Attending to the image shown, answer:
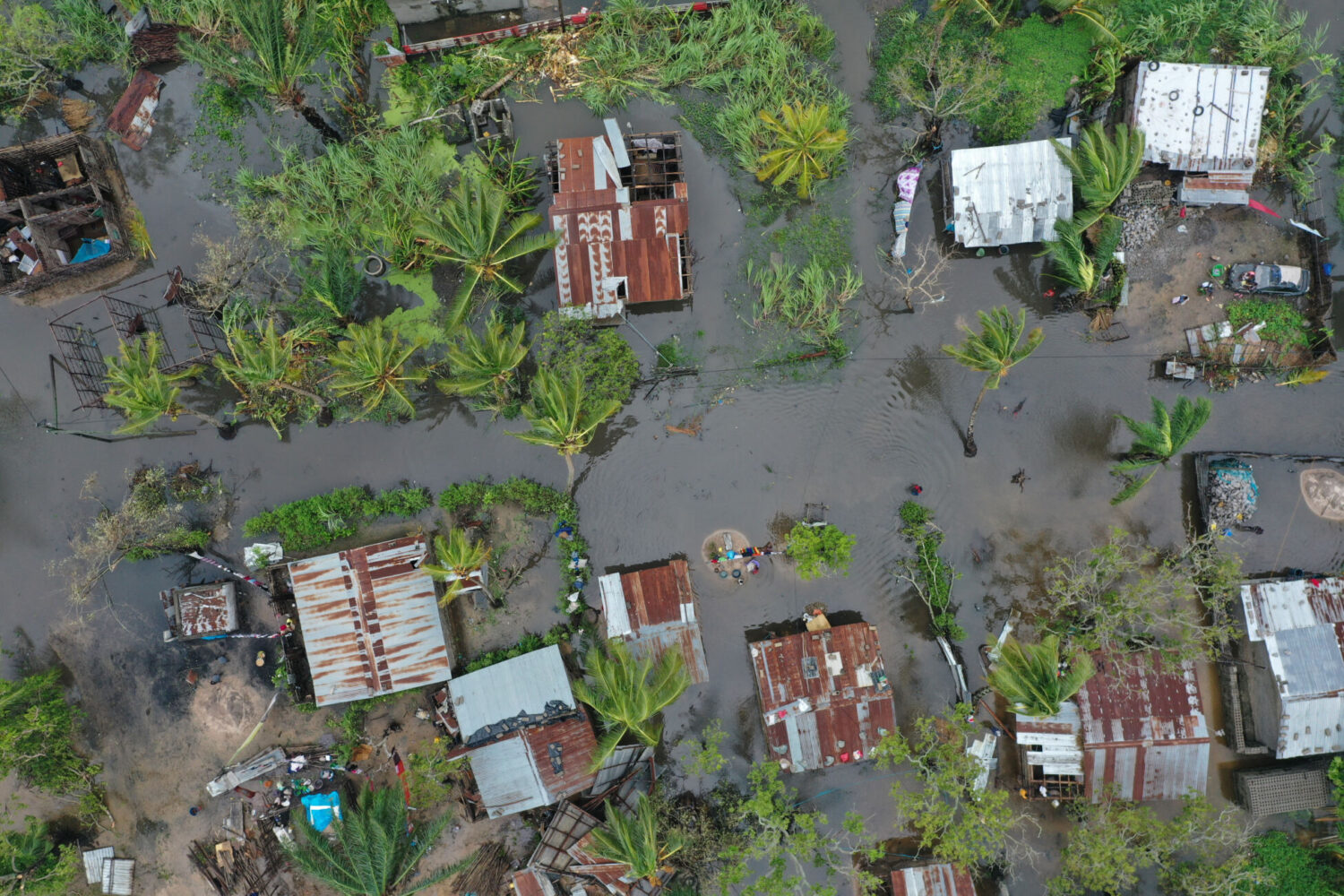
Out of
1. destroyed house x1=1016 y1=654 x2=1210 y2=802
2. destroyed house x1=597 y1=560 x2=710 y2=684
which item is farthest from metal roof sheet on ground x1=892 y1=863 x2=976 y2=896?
destroyed house x1=597 y1=560 x2=710 y2=684

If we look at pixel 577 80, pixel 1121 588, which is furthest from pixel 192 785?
pixel 1121 588

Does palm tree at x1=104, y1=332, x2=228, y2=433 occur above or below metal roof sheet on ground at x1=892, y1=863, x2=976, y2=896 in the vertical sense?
above

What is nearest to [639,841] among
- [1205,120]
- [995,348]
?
[995,348]

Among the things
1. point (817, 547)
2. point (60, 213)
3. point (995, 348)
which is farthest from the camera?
point (817, 547)

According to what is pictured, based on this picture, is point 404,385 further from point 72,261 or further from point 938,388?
point 938,388

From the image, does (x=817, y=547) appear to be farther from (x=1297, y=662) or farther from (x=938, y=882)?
(x=1297, y=662)

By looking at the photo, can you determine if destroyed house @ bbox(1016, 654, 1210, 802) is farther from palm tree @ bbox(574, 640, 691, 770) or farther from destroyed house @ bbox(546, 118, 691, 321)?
destroyed house @ bbox(546, 118, 691, 321)
